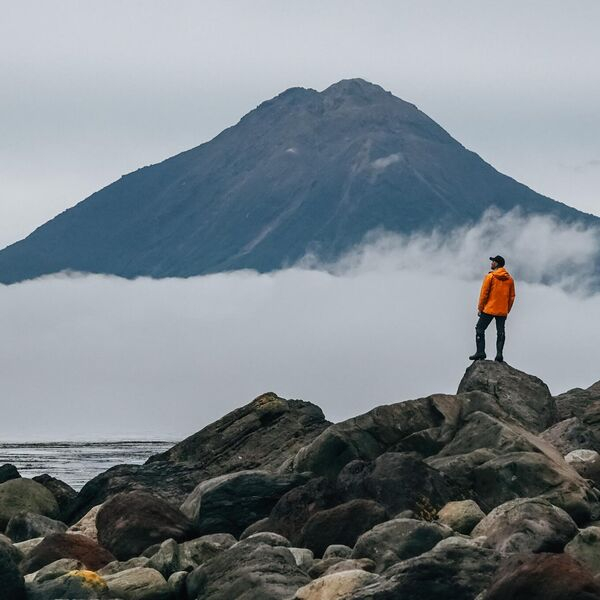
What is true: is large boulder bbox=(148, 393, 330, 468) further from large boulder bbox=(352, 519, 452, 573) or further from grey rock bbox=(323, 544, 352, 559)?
large boulder bbox=(352, 519, 452, 573)

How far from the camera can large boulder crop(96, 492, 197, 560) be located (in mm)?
31891

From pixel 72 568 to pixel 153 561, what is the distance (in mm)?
1684

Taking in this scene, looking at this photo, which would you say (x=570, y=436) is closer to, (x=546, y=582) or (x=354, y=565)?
(x=354, y=565)

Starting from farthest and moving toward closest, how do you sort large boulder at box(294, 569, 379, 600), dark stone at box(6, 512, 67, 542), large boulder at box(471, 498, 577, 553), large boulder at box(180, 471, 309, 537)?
dark stone at box(6, 512, 67, 542) < large boulder at box(180, 471, 309, 537) < large boulder at box(471, 498, 577, 553) < large boulder at box(294, 569, 379, 600)

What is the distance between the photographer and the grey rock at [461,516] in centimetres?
2928

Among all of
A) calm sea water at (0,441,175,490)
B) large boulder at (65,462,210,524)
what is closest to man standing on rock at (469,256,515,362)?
large boulder at (65,462,210,524)

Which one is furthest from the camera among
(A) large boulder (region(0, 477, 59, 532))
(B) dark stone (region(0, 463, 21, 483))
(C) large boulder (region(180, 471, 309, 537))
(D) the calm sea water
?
(D) the calm sea water

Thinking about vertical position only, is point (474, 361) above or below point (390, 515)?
above

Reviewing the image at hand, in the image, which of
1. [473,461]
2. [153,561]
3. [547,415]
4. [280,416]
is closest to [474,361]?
[547,415]

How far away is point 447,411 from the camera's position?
36.2 meters

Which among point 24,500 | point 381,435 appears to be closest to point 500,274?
point 381,435

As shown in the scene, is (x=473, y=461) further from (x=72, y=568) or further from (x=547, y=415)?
(x=72, y=568)

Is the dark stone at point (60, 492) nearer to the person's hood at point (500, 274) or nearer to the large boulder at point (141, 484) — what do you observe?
the large boulder at point (141, 484)

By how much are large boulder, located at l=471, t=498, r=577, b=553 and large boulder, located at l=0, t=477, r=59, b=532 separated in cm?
1422
